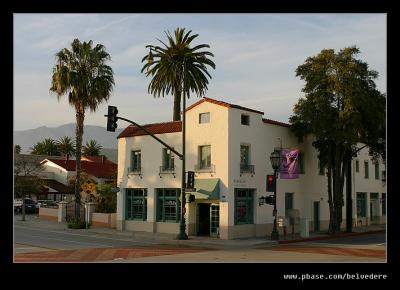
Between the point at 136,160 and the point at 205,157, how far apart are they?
21.7ft

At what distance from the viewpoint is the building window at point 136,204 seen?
3662cm

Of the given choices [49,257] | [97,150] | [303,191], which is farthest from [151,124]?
[97,150]

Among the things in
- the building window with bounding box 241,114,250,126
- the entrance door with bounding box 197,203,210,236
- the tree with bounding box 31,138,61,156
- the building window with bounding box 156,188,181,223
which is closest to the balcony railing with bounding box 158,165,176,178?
the building window with bounding box 156,188,181,223

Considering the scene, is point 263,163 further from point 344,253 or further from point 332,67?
point 344,253

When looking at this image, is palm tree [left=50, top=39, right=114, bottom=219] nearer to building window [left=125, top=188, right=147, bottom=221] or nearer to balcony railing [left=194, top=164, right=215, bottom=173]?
building window [left=125, top=188, right=147, bottom=221]

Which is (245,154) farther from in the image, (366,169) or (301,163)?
(366,169)

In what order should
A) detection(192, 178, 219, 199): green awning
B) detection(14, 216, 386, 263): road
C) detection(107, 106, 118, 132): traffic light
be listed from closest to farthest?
detection(14, 216, 386, 263): road < detection(107, 106, 118, 132): traffic light < detection(192, 178, 219, 199): green awning

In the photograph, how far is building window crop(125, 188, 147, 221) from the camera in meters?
36.6

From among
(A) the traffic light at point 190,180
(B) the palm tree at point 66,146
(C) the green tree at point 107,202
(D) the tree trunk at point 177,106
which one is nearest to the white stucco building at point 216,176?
(A) the traffic light at point 190,180

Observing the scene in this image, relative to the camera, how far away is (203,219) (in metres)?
33.6

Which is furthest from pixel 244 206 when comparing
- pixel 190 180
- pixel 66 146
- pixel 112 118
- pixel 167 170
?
pixel 66 146

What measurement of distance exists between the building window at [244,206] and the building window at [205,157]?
2.53 metres

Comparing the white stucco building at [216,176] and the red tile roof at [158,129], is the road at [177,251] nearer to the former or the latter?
the white stucco building at [216,176]

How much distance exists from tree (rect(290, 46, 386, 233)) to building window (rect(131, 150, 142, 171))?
448 inches
